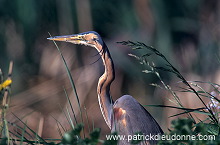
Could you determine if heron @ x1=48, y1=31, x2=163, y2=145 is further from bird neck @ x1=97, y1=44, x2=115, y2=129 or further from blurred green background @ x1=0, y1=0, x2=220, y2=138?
blurred green background @ x1=0, y1=0, x2=220, y2=138

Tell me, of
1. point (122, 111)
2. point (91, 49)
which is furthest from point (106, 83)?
point (91, 49)

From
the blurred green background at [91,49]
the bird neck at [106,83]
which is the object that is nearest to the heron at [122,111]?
the bird neck at [106,83]

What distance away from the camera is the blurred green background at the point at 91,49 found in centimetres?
807

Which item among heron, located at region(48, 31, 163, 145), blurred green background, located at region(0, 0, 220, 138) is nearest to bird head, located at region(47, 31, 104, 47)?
heron, located at region(48, 31, 163, 145)

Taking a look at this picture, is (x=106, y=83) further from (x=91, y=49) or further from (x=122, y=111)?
Result: (x=91, y=49)

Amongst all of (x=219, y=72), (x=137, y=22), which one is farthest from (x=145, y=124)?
(x=137, y=22)

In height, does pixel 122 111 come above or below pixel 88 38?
below

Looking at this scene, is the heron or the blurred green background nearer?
the heron

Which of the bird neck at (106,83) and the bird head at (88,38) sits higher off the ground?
the bird head at (88,38)

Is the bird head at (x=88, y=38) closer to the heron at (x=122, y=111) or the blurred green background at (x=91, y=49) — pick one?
the heron at (x=122, y=111)

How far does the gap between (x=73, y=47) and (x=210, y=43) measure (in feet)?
7.94

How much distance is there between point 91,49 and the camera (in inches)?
339

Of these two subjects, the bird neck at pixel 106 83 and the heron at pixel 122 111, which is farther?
the bird neck at pixel 106 83

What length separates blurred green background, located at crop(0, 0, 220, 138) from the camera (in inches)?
318
